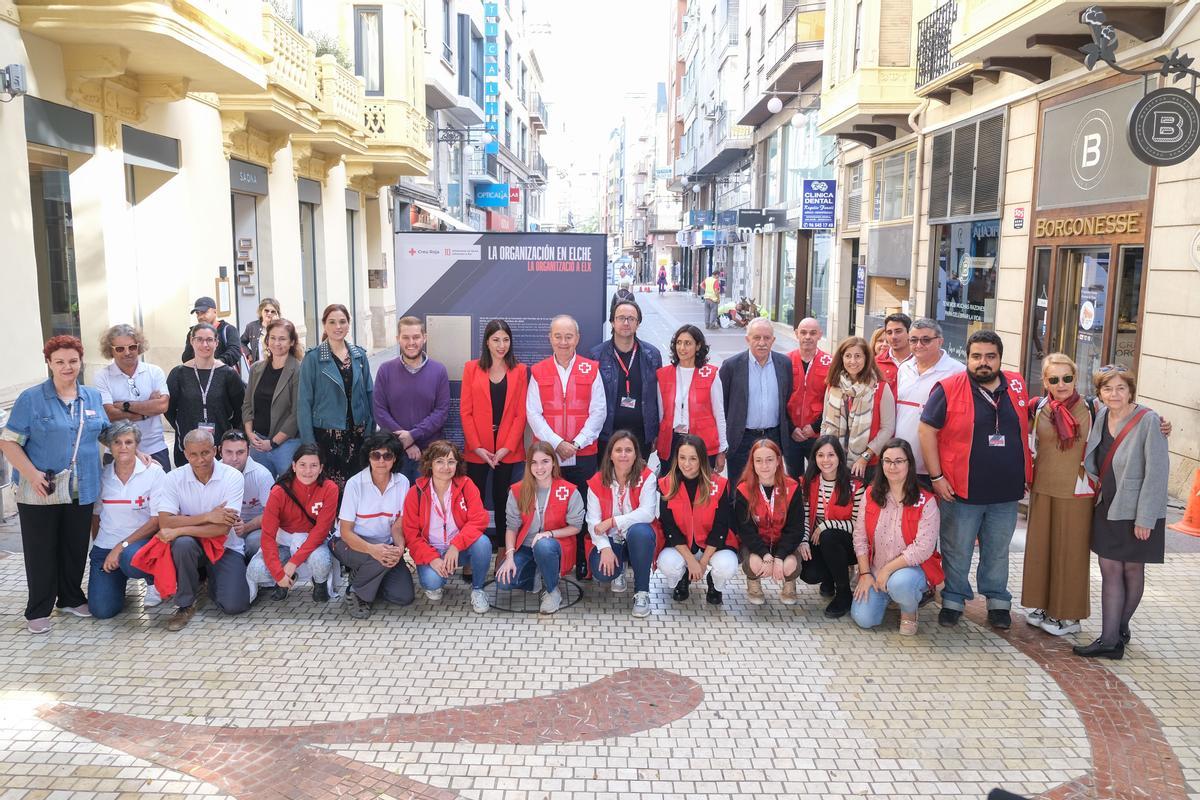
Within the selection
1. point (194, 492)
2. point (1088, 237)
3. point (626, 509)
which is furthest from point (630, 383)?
point (1088, 237)

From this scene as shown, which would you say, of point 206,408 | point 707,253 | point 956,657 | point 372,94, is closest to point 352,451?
point 206,408

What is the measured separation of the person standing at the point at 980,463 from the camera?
555 cm

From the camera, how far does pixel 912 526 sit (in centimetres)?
569

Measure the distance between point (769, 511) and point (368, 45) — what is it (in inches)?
702

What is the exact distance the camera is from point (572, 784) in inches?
160

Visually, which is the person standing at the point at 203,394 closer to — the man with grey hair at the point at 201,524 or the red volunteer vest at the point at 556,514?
the man with grey hair at the point at 201,524

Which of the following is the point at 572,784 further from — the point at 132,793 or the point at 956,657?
the point at 956,657

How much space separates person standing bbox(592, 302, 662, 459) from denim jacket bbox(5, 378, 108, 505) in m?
3.39

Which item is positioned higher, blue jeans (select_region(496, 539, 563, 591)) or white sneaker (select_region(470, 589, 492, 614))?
blue jeans (select_region(496, 539, 563, 591))

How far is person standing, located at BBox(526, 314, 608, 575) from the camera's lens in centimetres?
662

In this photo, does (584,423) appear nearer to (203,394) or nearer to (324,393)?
(324,393)

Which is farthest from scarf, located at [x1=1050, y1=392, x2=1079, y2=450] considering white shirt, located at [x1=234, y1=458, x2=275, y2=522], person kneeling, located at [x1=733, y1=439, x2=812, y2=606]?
white shirt, located at [x1=234, y1=458, x2=275, y2=522]

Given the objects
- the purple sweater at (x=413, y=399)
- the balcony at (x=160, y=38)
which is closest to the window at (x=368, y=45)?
the balcony at (x=160, y=38)

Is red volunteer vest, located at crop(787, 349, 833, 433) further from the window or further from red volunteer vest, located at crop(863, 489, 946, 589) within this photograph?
the window
